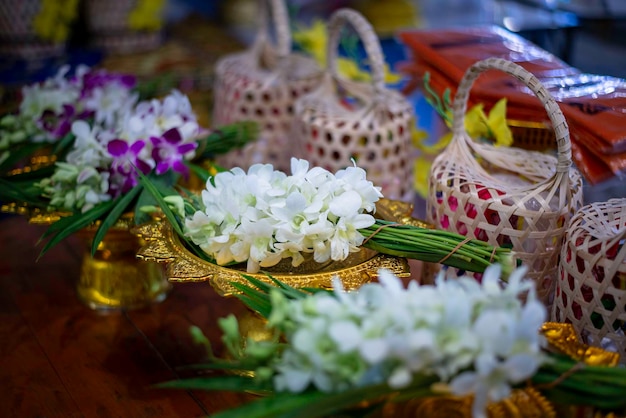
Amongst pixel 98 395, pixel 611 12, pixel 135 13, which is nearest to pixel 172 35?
pixel 135 13

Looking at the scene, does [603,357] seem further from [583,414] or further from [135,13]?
[135,13]

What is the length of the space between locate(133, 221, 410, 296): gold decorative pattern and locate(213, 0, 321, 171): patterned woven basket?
628 mm

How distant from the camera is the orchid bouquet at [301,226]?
833 mm

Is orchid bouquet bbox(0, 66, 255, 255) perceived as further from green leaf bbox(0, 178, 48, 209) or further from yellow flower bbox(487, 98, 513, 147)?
yellow flower bbox(487, 98, 513, 147)

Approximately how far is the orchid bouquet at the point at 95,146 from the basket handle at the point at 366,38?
9.3 inches

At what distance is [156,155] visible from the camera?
109cm

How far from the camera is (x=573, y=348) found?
2.34 feet

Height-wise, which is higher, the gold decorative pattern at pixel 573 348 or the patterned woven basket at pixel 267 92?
the patterned woven basket at pixel 267 92

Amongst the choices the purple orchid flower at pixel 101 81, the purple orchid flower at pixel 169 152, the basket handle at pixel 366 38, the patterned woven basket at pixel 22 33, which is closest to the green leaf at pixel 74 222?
the purple orchid flower at pixel 169 152

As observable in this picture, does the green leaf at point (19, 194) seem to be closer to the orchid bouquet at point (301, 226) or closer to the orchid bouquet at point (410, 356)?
the orchid bouquet at point (301, 226)

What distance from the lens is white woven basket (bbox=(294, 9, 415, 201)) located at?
128 cm

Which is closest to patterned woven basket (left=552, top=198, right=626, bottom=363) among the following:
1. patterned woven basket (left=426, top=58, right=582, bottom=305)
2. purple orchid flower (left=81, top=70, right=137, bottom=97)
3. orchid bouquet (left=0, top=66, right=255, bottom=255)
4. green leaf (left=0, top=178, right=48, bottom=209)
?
patterned woven basket (left=426, top=58, right=582, bottom=305)

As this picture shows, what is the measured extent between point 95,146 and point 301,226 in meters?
0.42

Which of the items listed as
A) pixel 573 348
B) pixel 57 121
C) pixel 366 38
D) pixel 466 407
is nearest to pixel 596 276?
pixel 573 348
